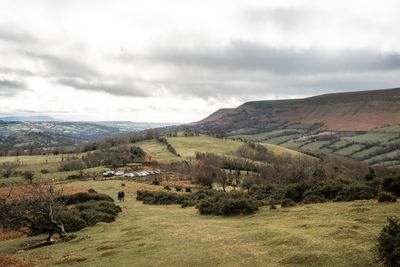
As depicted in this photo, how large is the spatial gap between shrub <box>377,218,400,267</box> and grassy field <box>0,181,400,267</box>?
36.1 inches

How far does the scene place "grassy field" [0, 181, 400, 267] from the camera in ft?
69.1

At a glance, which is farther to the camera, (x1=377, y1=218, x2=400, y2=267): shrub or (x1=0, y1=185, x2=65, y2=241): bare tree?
(x1=0, y1=185, x2=65, y2=241): bare tree

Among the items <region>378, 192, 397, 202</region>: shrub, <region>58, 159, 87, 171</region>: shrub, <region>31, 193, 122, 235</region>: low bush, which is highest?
<region>378, 192, 397, 202</region>: shrub

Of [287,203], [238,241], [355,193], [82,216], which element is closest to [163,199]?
[82,216]

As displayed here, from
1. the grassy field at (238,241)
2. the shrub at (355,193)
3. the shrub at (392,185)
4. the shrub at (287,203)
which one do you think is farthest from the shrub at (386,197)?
the shrub at (287,203)

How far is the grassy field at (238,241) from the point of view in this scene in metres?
21.0

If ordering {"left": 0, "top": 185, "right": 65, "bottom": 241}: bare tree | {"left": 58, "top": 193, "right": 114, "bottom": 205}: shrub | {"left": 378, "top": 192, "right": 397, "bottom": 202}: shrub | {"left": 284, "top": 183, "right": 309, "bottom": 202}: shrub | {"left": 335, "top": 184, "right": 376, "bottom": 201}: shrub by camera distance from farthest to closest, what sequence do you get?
{"left": 58, "top": 193, "right": 114, "bottom": 205}: shrub < {"left": 284, "top": 183, "right": 309, "bottom": 202}: shrub < {"left": 335, "top": 184, "right": 376, "bottom": 201}: shrub < {"left": 0, "top": 185, "right": 65, "bottom": 241}: bare tree < {"left": 378, "top": 192, "right": 397, "bottom": 202}: shrub

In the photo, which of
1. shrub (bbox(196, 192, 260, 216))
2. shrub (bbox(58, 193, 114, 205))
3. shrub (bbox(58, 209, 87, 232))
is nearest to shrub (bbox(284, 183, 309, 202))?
shrub (bbox(196, 192, 260, 216))

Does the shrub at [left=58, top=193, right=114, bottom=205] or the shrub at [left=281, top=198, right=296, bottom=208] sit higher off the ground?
the shrub at [left=281, top=198, right=296, bottom=208]

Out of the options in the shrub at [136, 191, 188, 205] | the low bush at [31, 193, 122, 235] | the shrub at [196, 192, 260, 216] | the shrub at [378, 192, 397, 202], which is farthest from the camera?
the shrub at [136, 191, 188, 205]

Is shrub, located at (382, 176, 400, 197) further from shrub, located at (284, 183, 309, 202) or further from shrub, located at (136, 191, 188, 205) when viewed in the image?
shrub, located at (136, 191, 188, 205)

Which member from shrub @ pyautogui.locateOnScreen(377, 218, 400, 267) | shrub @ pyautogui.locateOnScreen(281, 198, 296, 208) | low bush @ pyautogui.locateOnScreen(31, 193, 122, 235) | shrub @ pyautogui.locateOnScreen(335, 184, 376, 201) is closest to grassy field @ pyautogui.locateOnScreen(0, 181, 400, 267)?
shrub @ pyautogui.locateOnScreen(377, 218, 400, 267)

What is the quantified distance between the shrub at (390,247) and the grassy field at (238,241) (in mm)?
917

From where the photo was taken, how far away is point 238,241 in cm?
2592
